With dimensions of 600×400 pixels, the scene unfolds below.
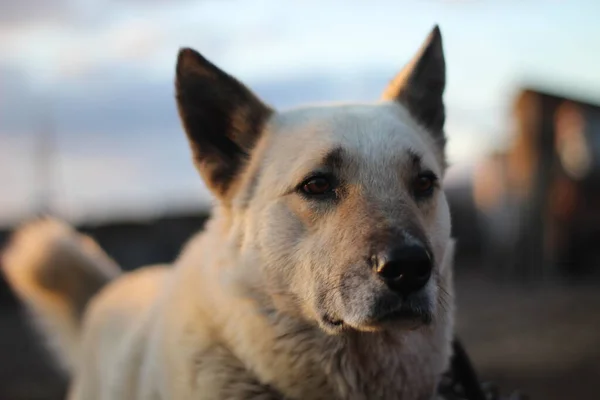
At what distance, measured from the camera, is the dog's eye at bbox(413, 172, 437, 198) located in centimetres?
267

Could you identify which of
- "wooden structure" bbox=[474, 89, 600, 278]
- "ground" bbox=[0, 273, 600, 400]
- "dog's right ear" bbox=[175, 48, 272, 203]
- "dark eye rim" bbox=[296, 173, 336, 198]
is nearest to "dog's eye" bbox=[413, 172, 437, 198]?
"dark eye rim" bbox=[296, 173, 336, 198]

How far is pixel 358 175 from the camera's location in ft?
8.35

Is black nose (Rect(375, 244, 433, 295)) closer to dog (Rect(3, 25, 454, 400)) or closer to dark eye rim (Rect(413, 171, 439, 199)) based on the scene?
dog (Rect(3, 25, 454, 400))

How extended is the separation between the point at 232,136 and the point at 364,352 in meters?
1.09

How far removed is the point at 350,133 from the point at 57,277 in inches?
96.7

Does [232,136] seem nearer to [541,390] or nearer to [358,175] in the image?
[358,175]

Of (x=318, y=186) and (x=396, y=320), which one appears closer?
(x=396, y=320)

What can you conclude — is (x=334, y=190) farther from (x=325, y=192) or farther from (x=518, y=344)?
(x=518, y=344)

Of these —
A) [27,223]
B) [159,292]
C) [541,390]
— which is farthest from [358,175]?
[541,390]

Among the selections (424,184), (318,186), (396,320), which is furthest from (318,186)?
(396,320)

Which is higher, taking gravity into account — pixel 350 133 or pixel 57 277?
pixel 350 133

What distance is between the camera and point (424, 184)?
2693mm

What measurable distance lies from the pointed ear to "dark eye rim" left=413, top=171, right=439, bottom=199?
48cm

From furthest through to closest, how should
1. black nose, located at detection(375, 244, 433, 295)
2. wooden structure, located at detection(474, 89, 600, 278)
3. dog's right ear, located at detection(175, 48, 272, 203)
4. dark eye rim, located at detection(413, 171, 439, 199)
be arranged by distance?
1. wooden structure, located at detection(474, 89, 600, 278)
2. dog's right ear, located at detection(175, 48, 272, 203)
3. dark eye rim, located at detection(413, 171, 439, 199)
4. black nose, located at detection(375, 244, 433, 295)
